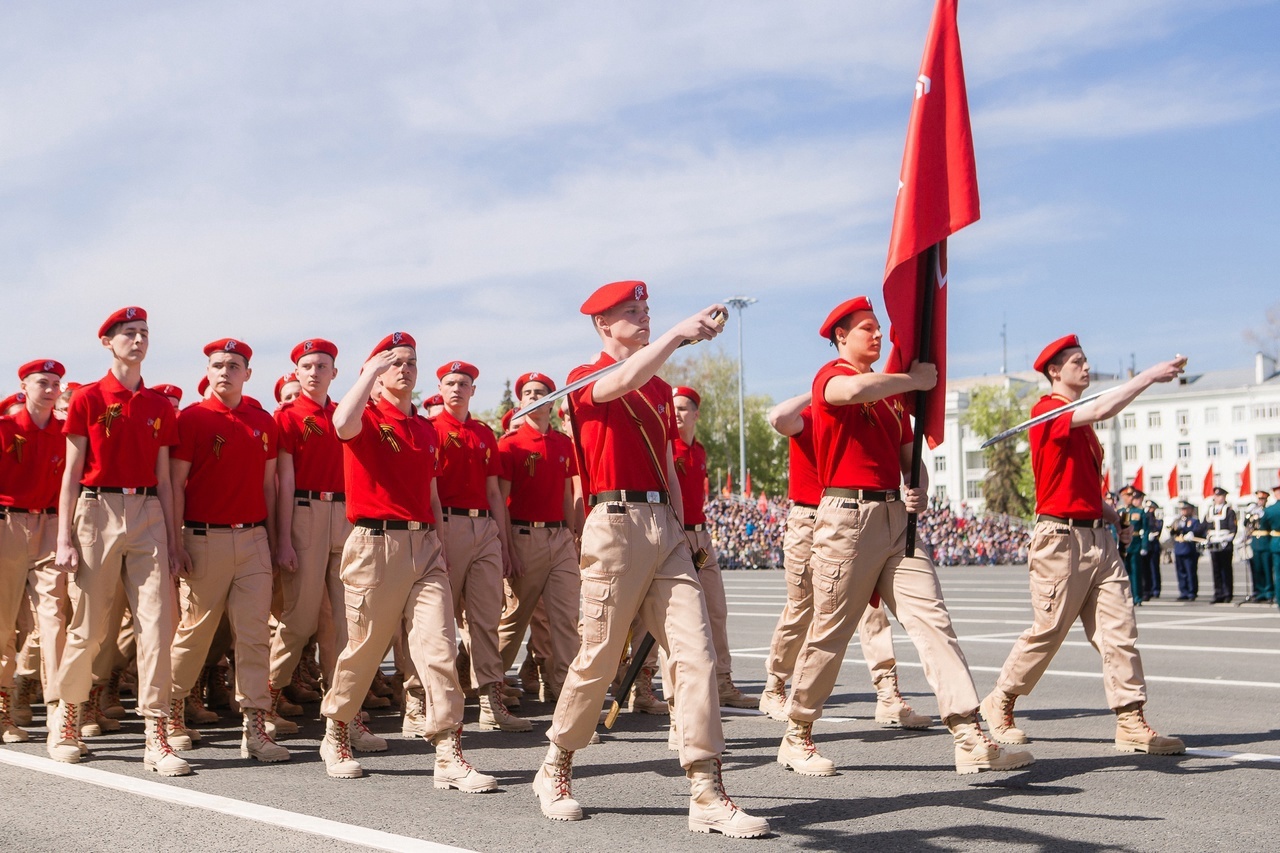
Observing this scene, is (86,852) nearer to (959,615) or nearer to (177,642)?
(177,642)

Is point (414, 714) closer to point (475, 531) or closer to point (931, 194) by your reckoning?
point (475, 531)

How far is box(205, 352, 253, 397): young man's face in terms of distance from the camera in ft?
27.2

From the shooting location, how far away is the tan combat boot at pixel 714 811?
18.1ft

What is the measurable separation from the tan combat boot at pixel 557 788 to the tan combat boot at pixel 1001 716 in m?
2.98

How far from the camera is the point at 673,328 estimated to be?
550cm

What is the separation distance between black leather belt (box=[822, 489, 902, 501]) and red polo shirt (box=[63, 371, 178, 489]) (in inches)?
154

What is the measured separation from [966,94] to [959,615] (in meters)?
13.4

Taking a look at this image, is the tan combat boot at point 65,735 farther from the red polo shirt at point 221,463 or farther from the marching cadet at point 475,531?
the marching cadet at point 475,531

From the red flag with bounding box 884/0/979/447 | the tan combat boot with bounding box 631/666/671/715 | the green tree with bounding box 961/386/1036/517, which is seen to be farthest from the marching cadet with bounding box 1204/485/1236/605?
the green tree with bounding box 961/386/1036/517

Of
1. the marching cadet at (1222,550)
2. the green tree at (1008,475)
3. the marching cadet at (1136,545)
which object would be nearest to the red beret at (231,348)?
the marching cadet at (1136,545)

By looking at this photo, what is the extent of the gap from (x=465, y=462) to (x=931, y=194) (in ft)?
13.7

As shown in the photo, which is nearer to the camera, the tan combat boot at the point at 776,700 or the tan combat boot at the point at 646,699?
the tan combat boot at the point at 776,700

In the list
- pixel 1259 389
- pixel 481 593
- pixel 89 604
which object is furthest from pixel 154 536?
pixel 1259 389

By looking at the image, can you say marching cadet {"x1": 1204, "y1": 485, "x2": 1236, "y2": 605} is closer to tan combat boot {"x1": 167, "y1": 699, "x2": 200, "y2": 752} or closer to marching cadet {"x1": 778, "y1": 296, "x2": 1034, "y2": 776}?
marching cadet {"x1": 778, "y1": 296, "x2": 1034, "y2": 776}
